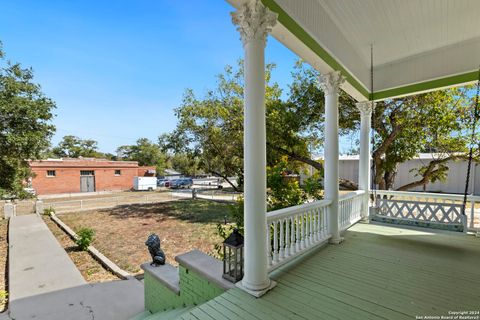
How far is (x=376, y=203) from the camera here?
4480 mm

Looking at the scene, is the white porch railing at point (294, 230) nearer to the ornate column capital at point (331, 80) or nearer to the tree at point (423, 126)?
the ornate column capital at point (331, 80)


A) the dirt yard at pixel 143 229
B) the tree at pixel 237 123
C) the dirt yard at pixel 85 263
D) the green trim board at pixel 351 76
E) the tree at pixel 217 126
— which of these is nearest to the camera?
the green trim board at pixel 351 76

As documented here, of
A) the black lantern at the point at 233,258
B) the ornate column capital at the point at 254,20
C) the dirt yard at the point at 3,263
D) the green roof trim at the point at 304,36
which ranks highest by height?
the green roof trim at the point at 304,36

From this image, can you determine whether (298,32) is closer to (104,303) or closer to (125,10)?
(125,10)

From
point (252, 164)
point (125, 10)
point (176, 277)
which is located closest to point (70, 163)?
point (125, 10)

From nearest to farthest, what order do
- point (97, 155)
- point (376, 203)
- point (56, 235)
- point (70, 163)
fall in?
point (376, 203) → point (56, 235) → point (70, 163) → point (97, 155)

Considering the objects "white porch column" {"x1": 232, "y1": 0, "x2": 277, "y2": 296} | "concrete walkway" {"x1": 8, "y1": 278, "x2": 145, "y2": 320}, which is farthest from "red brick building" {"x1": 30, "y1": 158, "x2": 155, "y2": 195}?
"white porch column" {"x1": 232, "y1": 0, "x2": 277, "y2": 296}

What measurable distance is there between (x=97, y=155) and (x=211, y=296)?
169ft

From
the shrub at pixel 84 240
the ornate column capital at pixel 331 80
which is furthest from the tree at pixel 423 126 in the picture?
the shrub at pixel 84 240

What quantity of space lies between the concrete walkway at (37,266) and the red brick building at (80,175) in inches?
633

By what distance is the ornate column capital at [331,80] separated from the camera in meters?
3.52

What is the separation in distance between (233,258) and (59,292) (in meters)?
3.79

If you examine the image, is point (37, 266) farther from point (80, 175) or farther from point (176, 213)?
point (80, 175)

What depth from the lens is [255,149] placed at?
7.07ft
